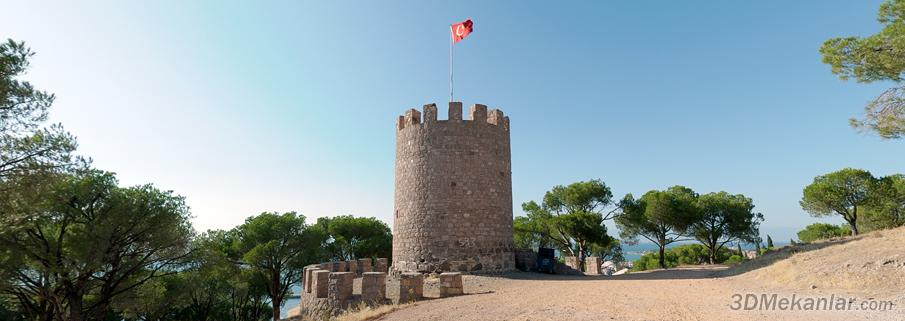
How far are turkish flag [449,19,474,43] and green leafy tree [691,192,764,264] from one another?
24157 mm

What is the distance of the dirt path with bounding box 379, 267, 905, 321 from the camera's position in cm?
759

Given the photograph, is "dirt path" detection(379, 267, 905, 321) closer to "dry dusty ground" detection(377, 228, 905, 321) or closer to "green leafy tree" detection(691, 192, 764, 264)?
"dry dusty ground" detection(377, 228, 905, 321)

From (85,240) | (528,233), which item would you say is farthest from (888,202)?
(85,240)

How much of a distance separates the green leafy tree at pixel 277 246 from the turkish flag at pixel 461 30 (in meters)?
16.7

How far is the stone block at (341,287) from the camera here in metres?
11.7

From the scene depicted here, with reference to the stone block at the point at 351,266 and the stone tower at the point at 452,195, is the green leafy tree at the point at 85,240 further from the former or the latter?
the stone tower at the point at 452,195

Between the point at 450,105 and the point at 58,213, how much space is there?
14.9 metres

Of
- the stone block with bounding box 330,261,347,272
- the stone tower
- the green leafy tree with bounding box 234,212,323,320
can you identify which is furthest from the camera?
the green leafy tree with bounding box 234,212,323,320

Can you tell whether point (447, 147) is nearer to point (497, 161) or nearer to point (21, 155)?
point (497, 161)

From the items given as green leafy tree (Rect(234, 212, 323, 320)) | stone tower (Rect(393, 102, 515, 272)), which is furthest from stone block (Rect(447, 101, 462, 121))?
green leafy tree (Rect(234, 212, 323, 320))

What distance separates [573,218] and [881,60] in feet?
65.2

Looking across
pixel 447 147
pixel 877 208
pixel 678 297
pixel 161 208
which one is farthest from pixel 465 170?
pixel 877 208

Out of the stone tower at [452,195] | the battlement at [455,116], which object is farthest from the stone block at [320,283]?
the battlement at [455,116]

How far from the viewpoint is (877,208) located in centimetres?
2886
